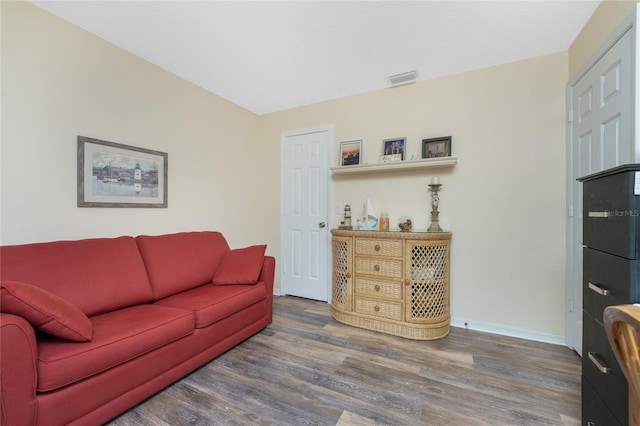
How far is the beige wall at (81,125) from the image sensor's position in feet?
5.74

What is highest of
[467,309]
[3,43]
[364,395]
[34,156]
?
[3,43]

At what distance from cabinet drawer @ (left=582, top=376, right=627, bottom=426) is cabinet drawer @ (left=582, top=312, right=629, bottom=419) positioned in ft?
0.08

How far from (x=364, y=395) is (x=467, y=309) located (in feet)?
5.00

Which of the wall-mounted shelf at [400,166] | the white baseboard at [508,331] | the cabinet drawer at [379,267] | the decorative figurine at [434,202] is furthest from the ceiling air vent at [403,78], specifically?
the white baseboard at [508,331]

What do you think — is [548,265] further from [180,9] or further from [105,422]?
[180,9]

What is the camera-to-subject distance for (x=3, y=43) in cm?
169

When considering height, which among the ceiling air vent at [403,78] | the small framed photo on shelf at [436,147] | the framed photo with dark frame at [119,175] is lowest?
the framed photo with dark frame at [119,175]

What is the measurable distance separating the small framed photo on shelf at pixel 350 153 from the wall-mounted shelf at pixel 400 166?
151 mm

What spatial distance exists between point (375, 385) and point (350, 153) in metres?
2.31

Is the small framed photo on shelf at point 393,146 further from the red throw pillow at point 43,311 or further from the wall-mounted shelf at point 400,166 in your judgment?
the red throw pillow at point 43,311

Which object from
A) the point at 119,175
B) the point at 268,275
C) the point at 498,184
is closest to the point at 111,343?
the point at 268,275

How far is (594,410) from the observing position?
110cm

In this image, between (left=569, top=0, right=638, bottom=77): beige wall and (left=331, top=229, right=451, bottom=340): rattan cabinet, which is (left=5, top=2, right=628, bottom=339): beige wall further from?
(left=331, top=229, right=451, bottom=340): rattan cabinet

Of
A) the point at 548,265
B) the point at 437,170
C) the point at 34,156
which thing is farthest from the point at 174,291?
the point at 548,265
